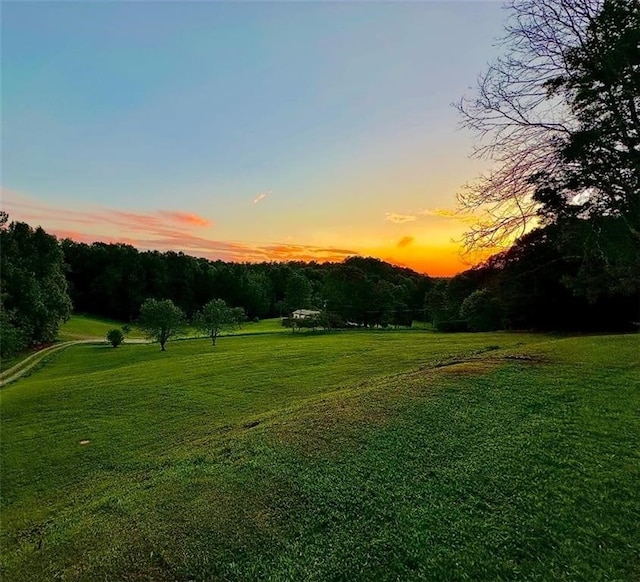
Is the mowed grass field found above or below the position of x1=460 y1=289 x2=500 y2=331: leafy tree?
below

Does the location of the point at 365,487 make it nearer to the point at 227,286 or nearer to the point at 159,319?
the point at 159,319

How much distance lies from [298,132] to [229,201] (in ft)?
20.5

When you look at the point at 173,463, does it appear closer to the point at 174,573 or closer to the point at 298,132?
the point at 174,573

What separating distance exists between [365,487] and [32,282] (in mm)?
43587

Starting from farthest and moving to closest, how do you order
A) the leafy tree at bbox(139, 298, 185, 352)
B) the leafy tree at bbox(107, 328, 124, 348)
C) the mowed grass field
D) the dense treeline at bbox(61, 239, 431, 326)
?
the dense treeline at bbox(61, 239, 431, 326), the leafy tree at bbox(107, 328, 124, 348), the leafy tree at bbox(139, 298, 185, 352), the mowed grass field

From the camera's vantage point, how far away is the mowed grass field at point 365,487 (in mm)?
3586

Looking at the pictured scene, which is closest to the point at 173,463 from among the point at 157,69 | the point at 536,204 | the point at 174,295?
the point at 536,204

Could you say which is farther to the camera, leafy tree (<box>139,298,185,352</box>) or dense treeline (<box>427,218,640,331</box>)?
leafy tree (<box>139,298,185,352</box>)

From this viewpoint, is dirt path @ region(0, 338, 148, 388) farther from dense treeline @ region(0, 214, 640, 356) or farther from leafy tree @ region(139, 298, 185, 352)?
leafy tree @ region(139, 298, 185, 352)

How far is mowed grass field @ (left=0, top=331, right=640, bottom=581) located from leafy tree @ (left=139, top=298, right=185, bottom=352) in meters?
27.0

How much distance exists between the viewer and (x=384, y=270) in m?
70.6

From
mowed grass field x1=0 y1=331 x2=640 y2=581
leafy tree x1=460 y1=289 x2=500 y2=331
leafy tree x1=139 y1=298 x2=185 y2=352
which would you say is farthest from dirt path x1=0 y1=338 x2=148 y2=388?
leafy tree x1=460 y1=289 x2=500 y2=331

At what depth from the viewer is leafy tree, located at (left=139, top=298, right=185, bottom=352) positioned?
3678cm

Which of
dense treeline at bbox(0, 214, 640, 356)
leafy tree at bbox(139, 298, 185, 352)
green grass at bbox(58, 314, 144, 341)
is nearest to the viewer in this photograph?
dense treeline at bbox(0, 214, 640, 356)
